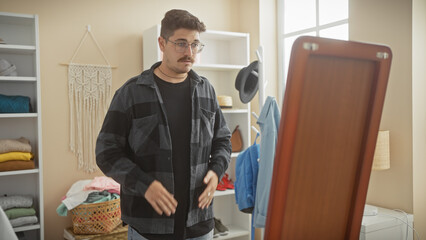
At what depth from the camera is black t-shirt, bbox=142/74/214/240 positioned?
5.28 ft

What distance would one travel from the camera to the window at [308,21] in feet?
11.3

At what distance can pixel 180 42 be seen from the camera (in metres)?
1.62

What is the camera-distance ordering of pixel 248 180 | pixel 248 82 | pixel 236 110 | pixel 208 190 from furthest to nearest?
pixel 236 110
pixel 248 82
pixel 248 180
pixel 208 190

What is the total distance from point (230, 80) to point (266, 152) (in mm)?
1757

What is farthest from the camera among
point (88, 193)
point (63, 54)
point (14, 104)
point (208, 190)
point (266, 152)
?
point (63, 54)

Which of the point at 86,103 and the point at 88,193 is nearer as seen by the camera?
the point at 88,193

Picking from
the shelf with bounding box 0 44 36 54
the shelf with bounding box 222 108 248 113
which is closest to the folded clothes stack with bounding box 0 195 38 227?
the shelf with bounding box 0 44 36 54

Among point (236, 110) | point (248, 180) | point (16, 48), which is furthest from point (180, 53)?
point (236, 110)

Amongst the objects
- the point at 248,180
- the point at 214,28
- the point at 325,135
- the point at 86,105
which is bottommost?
the point at 248,180

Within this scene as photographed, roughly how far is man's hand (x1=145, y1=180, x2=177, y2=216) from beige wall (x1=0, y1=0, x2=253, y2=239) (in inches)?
86.0

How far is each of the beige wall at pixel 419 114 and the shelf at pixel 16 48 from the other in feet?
8.38

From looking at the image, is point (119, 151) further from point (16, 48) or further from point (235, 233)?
point (235, 233)

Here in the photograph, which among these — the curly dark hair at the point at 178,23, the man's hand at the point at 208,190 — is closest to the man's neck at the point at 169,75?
the curly dark hair at the point at 178,23

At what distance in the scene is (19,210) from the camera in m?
2.78
